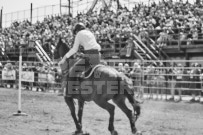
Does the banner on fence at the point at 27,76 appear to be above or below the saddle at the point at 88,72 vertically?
below

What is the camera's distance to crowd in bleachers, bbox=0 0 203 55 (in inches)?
790

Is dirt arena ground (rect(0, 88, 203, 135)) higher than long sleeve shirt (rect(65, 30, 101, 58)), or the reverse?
long sleeve shirt (rect(65, 30, 101, 58))

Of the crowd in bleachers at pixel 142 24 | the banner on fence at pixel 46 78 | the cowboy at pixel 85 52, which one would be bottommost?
the banner on fence at pixel 46 78

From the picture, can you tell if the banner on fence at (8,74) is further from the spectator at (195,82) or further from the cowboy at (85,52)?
the cowboy at (85,52)

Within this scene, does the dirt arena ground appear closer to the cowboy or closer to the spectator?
the cowboy

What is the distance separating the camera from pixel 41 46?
28.4 meters

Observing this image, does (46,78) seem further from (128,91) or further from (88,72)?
(128,91)

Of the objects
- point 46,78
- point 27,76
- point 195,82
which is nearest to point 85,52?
point 195,82

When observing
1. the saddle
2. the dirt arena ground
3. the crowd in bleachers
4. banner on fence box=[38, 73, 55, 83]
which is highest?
the crowd in bleachers

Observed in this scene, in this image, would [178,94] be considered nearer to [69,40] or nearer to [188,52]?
[188,52]

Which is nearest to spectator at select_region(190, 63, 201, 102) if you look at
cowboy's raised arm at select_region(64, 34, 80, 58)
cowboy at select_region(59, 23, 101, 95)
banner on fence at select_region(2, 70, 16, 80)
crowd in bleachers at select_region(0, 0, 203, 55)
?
crowd in bleachers at select_region(0, 0, 203, 55)

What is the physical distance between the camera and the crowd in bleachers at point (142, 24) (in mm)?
20078

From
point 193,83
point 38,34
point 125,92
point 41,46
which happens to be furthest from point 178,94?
point 38,34

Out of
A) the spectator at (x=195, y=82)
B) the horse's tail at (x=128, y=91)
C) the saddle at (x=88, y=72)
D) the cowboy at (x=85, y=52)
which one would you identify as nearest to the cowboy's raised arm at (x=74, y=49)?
the cowboy at (x=85, y=52)
